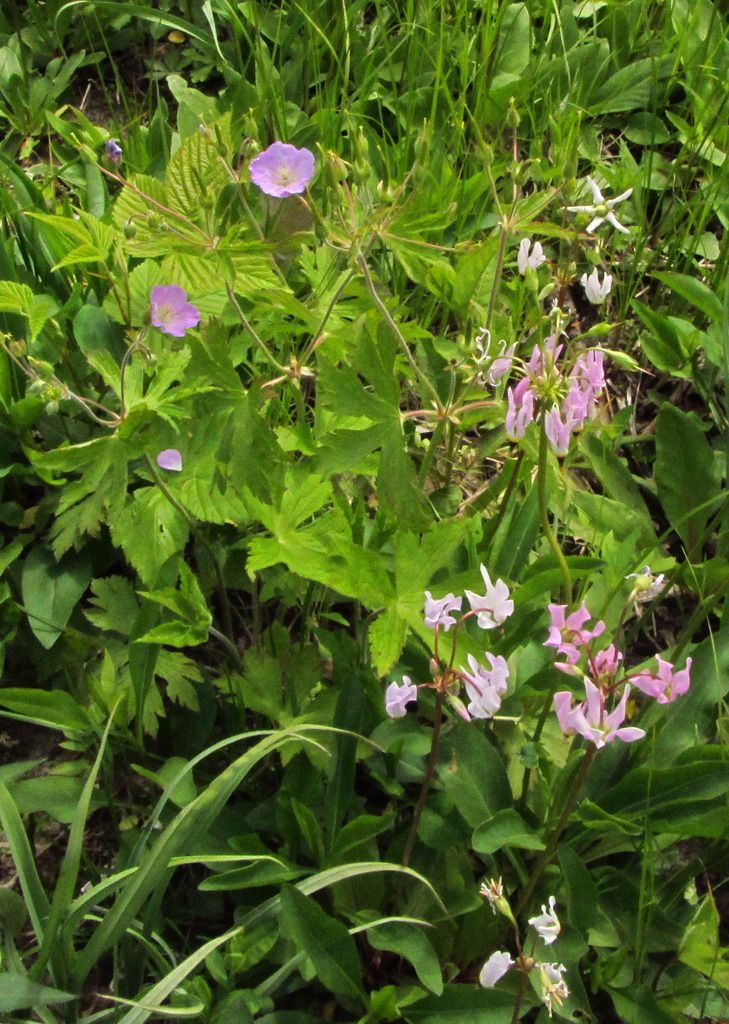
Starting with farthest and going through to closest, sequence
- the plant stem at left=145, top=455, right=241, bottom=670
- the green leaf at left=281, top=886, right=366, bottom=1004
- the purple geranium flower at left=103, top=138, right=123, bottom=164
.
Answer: the purple geranium flower at left=103, top=138, right=123, bottom=164, the plant stem at left=145, top=455, right=241, bottom=670, the green leaf at left=281, top=886, right=366, bottom=1004

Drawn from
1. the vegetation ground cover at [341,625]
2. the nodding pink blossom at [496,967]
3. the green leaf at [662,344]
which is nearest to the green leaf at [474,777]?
the vegetation ground cover at [341,625]

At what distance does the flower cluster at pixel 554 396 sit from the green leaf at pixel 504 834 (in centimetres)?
50

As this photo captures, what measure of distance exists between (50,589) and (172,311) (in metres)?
0.54

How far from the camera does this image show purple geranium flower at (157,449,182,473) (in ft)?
5.09

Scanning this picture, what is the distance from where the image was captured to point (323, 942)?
126cm

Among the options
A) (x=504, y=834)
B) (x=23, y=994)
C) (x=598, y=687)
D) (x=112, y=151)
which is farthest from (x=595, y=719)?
(x=112, y=151)

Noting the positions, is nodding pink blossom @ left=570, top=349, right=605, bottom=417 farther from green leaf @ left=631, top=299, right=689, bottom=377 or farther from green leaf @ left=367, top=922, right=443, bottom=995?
green leaf @ left=631, top=299, right=689, bottom=377

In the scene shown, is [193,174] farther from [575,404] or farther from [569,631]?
[569,631]

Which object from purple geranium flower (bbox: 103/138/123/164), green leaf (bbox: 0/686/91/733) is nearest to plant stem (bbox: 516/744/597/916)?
green leaf (bbox: 0/686/91/733)

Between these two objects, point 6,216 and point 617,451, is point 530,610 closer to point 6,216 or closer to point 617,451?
point 617,451

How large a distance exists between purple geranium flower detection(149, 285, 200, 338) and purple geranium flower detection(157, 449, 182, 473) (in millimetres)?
243

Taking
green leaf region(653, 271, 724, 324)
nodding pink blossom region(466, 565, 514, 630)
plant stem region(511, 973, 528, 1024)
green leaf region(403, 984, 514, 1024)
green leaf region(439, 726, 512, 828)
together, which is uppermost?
nodding pink blossom region(466, 565, 514, 630)

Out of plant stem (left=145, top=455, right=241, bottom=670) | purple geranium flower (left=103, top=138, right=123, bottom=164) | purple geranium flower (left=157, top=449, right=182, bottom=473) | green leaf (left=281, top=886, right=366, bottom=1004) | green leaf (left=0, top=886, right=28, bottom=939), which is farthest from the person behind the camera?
purple geranium flower (left=103, top=138, right=123, bottom=164)

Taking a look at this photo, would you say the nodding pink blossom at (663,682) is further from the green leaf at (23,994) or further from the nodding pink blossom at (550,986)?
the green leaf at (23,994)
